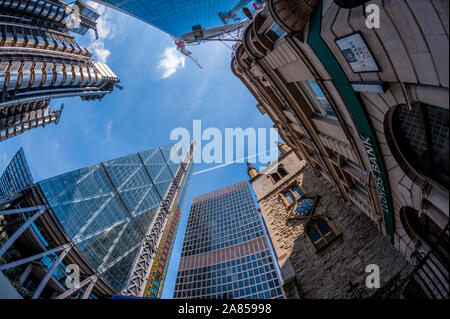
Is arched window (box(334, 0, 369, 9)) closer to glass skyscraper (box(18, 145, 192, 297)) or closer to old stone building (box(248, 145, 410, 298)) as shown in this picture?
old stone building (box(248, 145, 410, 298))

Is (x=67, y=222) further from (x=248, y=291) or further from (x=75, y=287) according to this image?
(x=248, y=291)

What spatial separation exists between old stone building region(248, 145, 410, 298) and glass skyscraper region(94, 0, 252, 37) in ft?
135

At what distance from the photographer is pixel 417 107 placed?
488 cm

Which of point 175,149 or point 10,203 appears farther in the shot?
point 175,149

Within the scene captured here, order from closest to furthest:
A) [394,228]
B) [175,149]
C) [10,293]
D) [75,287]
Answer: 1. [394,228]
2. [10,293]
3. [75,287]
4. [175,149]

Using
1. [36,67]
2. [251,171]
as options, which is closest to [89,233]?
[36,67]

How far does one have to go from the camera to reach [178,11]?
41.2 metres

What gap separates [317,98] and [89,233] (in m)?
43.8

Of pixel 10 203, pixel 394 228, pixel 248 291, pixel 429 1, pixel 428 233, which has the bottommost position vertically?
pixel 248 291

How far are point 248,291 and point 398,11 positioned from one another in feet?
185

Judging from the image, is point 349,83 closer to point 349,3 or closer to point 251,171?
point 349,3

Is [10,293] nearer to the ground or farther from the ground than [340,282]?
farther from the ground

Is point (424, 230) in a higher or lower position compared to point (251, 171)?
higher
